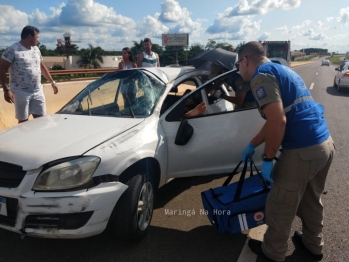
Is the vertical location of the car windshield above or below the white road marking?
above

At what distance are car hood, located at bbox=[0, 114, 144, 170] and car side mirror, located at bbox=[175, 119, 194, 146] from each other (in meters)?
0.42

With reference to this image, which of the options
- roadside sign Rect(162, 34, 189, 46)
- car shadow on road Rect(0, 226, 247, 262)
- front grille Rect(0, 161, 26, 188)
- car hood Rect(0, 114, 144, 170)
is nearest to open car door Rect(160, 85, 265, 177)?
car hood Rect(0, 114, 144, 170)

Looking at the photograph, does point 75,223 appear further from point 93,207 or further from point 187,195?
point 187,195

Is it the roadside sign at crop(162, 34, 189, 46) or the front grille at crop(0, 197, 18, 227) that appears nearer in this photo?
the front grille at crop(0, 197, 18, 227)

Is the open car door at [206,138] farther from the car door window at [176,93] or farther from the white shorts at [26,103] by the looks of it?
the white shorts at [26,103]

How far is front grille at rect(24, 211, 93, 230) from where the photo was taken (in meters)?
2.36

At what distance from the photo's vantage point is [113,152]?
2576 millimetres

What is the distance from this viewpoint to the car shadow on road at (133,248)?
2.65 m

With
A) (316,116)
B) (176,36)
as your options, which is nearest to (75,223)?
(316,116)

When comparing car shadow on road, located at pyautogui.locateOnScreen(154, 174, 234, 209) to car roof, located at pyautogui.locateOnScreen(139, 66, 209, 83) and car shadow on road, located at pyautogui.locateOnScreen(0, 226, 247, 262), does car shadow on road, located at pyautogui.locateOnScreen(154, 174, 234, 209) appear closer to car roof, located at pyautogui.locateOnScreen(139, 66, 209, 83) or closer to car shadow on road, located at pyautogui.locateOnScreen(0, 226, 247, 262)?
car shadow on road, located at pyautogui.locateOnScreen(0, 226, 247, 262)

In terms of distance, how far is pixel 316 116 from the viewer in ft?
7.84

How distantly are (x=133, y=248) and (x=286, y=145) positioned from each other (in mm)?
1618

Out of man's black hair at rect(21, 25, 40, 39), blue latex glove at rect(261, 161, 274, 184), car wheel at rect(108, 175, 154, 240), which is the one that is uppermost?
man's black hair at rect(21, 25, 40, 39)

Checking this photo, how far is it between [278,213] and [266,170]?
1.26 feet
